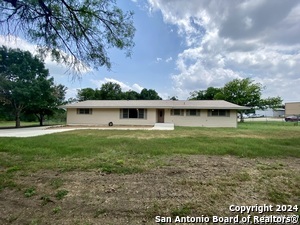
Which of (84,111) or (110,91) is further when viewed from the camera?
(110,91)

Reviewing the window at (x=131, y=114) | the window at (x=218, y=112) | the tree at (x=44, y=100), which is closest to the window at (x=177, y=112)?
the window at (x=218, y=112)

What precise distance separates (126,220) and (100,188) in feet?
4.15

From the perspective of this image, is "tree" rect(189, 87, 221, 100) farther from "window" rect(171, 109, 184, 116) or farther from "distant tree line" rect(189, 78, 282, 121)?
"window" rect(171, 109, 184, 116)

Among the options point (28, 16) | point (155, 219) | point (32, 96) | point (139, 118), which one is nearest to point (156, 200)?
point (155, 219)

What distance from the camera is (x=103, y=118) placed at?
21.0 metres

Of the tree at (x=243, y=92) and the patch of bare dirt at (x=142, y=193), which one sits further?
the tree at (x=243, y=92)

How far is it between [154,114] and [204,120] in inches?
224

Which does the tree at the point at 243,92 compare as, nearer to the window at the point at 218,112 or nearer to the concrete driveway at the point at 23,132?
the window at the point at 218,112

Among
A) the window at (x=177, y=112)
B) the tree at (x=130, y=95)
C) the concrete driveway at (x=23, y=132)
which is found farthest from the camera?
the tree at (x=130, y=95)

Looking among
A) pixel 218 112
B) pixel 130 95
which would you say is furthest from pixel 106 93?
pixel 218 112

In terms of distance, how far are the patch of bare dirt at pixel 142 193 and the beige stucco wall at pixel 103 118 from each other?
50.8 ft

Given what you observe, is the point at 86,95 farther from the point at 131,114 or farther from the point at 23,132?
the point at 23,132

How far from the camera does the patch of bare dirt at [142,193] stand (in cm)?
268

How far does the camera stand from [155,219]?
8.41ft
